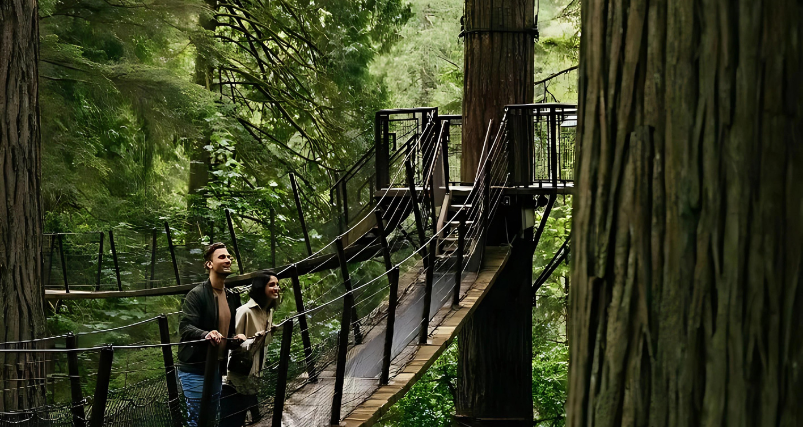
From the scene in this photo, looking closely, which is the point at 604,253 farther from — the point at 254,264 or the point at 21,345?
the point at 254,264

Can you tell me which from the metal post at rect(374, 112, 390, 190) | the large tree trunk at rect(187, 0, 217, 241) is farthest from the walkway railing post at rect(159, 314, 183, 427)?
the large tree trunk at rect(187, 0, 217, 241)

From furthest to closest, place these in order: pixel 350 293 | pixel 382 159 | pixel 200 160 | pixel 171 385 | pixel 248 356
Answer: pixel 200 160 → pixel 382 159 → pixel 350 293 → pixel 248 356 → pixel 171 385

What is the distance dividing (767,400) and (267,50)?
1235 cm

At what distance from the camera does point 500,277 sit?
27.7 feet

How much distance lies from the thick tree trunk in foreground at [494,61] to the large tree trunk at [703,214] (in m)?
6.76

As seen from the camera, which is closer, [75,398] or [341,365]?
[75,398]

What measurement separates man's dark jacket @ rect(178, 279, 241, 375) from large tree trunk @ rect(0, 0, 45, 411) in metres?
0.69

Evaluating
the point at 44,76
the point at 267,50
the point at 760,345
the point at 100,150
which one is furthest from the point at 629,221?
the point at 267,50

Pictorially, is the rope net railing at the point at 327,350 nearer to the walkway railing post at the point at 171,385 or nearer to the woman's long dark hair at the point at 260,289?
the walkway railing post at the point at 171,385

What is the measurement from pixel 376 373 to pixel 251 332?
3.79ft

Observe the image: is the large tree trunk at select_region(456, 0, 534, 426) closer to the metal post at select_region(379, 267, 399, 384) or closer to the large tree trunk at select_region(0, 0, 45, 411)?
the metal post at select_region(379, 267, 399, 384)

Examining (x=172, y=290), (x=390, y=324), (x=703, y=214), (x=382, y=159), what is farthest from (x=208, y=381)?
(x=382, y=159)

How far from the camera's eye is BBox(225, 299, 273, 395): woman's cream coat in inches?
168

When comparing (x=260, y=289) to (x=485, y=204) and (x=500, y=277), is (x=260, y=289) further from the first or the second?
(x=500, y=277)
